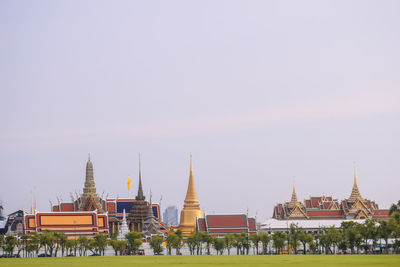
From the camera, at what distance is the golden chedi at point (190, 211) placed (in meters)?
122

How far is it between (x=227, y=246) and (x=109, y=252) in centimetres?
1608

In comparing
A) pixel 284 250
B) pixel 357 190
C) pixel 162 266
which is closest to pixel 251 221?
pixel 284 250

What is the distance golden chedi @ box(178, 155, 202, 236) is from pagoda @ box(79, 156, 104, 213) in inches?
560

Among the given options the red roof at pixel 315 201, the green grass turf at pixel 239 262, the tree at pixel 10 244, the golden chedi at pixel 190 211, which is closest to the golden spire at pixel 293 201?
the red roof at pixel 315 201

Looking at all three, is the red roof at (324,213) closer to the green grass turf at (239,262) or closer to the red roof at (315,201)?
the red roof at (315,201)

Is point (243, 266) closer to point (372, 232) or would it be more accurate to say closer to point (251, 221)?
point (372, 232)

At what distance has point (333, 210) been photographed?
469 ft

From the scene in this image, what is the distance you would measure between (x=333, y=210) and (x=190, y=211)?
33127 mm

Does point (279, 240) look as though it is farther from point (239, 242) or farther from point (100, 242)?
point (100, 242)

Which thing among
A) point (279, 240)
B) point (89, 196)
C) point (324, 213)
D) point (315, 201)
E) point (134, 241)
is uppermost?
point (89, 196)

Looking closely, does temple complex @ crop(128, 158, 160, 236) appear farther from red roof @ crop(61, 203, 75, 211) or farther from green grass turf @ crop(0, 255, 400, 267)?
green grass turf @ crop(0, 255, 400, 267)

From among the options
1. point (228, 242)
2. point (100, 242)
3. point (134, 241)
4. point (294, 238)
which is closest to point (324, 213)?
point (228, 242)

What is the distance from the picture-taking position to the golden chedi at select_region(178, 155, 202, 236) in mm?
121938

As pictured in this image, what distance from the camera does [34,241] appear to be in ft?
284
